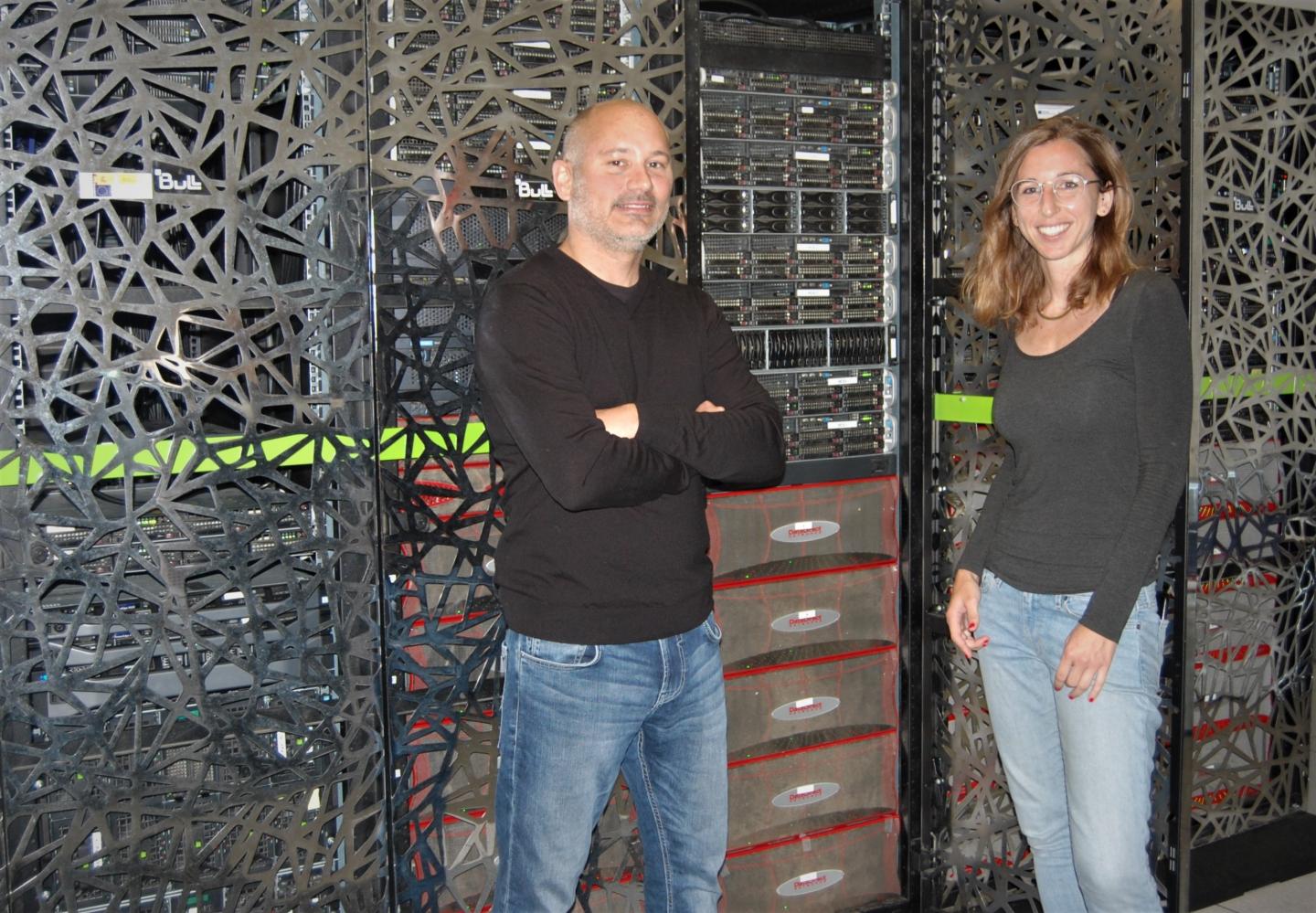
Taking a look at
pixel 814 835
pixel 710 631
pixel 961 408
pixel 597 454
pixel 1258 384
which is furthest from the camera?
pixel 1258 384

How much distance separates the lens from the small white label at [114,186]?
2148mm

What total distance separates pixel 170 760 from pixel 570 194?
1324 mm

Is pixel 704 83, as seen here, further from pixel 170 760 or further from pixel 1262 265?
pixel 170 760

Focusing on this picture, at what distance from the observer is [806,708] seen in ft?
9.38

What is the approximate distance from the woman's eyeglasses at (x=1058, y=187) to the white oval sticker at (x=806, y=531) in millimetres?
1041

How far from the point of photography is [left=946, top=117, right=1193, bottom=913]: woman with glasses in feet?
6.14

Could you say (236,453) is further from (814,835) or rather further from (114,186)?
(814,835)

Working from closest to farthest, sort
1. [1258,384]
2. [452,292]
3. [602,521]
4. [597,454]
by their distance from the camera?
1. [597,454]
2. [602,521]
3. [452,292]
4. [1258,384]

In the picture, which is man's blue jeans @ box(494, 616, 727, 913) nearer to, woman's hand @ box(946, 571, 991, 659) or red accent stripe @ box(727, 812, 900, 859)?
woman's hand @ box(946, 571, 991, 659)

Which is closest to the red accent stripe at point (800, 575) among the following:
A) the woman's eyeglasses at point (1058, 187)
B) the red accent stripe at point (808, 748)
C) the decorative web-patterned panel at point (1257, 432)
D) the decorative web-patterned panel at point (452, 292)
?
the red accent stripe at point (808, 748)

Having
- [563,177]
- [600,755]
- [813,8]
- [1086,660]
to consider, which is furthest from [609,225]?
[813,8]

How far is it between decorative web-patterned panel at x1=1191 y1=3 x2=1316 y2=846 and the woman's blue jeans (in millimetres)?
1121

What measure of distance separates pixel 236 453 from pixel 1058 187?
5.19 ft

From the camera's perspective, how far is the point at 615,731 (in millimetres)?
1951
